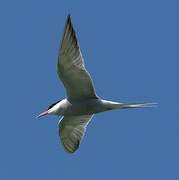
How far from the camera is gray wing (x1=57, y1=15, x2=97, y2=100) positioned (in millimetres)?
11541

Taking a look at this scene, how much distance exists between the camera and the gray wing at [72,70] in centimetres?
1154

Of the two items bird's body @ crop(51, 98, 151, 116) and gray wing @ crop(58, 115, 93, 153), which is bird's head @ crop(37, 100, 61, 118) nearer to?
bird's body @ crop(51, 98, 151, 116)

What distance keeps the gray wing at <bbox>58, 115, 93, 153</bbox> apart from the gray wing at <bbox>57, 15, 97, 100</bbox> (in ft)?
4.16

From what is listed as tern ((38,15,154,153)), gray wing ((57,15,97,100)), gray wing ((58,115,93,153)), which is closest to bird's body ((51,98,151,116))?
tern ((38,15,154,153))

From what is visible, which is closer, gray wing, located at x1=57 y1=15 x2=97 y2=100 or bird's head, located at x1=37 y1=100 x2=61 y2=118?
gray wing, located at x1=57 y1=15 x2=97 y2=100

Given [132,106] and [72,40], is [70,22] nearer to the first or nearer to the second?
[72,40]

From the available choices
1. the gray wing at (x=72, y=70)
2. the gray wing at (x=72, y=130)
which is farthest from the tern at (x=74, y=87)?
the gray wing at (x=72, y=130)

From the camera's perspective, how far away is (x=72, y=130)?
13.7 metres

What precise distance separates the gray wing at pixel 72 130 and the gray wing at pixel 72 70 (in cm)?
127

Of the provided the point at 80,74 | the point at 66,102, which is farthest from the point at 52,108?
the point at 80,74

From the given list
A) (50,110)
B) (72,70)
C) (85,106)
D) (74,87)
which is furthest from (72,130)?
(72,70)

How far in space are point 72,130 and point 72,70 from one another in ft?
6.98

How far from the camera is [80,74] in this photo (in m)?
11.9

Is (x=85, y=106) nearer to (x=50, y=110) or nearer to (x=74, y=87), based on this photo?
(x=74, y=87)
